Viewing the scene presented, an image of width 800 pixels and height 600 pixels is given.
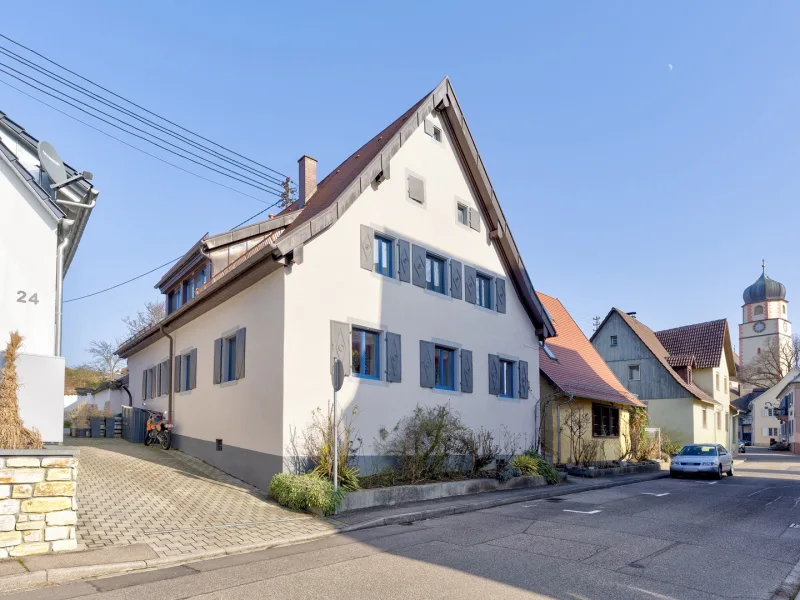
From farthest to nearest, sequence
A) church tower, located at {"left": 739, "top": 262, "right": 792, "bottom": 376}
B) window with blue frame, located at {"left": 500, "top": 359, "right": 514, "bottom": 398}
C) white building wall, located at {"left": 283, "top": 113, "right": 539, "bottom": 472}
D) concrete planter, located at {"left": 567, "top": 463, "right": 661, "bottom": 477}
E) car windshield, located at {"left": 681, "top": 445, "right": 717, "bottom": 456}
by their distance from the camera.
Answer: church tower, located at {"left": 739, "top": 262, "right": 792, "bottom": 376}
car windshield, located at {"left": 681, "top": 445, "right": 717, "bottom": 456}
concrete planter, located at {"left": 567, "top": 463, "right": 661, "bottom": 477}
window with blue frame, located at {"left": 500, "top": 359, "right": 514, "bottom": 398}
white building wall, located at {"left": 283, "top": 113, "right": 539, "bottom": 472}

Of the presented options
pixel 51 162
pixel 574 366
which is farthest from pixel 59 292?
pixel 574 366

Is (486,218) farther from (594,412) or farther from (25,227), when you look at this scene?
(25,227)

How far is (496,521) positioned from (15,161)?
9923 mm

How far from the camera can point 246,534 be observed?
9.65 metres

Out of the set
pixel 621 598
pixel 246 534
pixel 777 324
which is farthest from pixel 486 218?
pixel 777 324

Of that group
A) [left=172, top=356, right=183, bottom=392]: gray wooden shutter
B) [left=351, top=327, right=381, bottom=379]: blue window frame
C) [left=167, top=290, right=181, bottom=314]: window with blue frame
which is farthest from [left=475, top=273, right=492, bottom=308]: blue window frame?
[left=167, top=290, right=181, bottom=314]: window with blue frame

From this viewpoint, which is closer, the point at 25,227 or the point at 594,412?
the point at 25,227

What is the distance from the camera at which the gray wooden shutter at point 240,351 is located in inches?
575

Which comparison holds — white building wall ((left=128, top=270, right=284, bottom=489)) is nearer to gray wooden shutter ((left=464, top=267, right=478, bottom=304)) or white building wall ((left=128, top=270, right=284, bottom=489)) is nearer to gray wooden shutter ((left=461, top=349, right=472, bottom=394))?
gray wooden shutter ((left=461, top=349, right=472, bottom=394))

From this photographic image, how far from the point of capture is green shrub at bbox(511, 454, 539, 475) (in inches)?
692

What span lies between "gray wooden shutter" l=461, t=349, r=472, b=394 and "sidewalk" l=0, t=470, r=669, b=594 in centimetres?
405

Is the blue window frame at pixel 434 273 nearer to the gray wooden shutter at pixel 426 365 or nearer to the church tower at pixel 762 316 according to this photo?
the gray wooden shutter at pixel 426 365

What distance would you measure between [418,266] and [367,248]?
196 cm

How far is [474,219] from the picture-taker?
1898 cm
